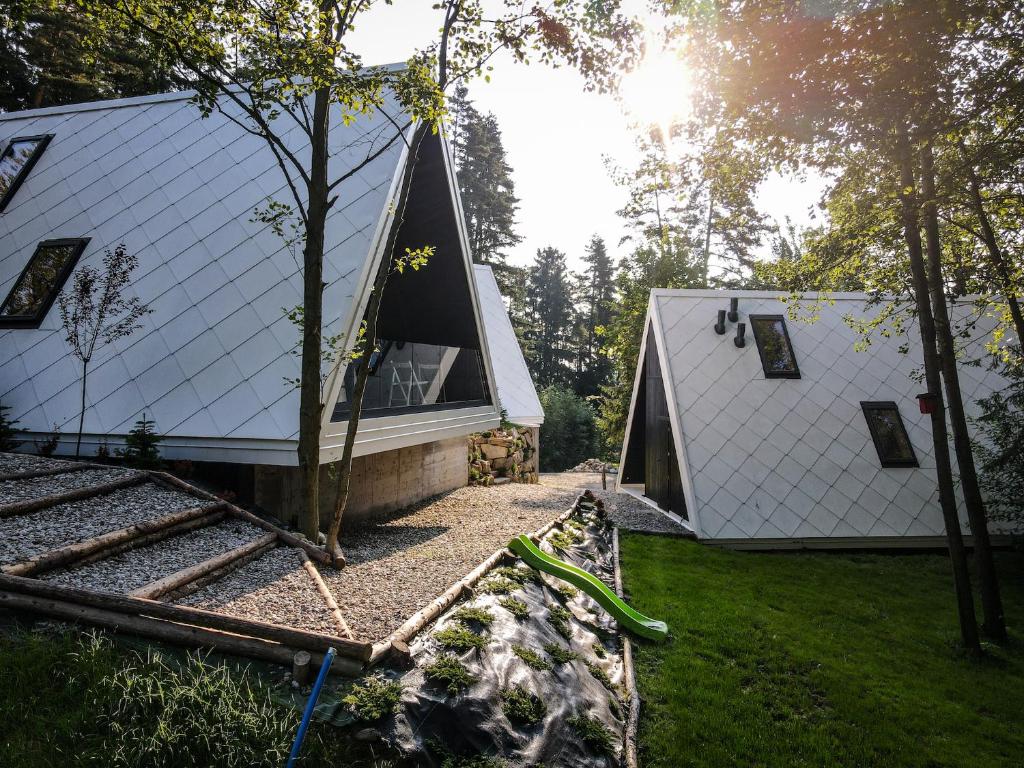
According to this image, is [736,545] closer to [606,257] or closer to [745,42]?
[745,42]

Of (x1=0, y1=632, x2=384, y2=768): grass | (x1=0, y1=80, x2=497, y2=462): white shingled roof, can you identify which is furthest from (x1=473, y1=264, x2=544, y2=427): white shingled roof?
(x1=0, y1=632, x2=384, y2=768): grass

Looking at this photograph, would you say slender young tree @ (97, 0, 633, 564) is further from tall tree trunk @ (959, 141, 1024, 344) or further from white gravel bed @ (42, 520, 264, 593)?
tall tree trunk @ (959, 141, 1024, 344)

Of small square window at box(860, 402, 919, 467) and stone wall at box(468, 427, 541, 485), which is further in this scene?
stone wall at box(468, 427, 541, 485)

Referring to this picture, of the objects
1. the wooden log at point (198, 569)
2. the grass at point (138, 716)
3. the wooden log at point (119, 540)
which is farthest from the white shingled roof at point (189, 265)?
the grass at point (138, 716)

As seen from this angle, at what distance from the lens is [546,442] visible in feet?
93.5

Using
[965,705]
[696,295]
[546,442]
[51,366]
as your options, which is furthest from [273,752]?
[546,442]

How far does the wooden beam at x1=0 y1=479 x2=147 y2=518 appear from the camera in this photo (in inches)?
187

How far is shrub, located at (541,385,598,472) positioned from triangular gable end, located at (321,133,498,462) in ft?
55.3

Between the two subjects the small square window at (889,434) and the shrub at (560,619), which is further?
the small square window at (889,434)

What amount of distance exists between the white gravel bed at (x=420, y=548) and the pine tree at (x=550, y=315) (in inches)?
1194

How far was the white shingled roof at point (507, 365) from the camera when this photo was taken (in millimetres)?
17078

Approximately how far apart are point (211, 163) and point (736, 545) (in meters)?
10.3

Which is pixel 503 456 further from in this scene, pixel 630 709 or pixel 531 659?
pixel 531 659

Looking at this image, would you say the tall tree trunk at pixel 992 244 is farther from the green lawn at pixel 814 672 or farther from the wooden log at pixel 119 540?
the wooden log at pixel 119 540
